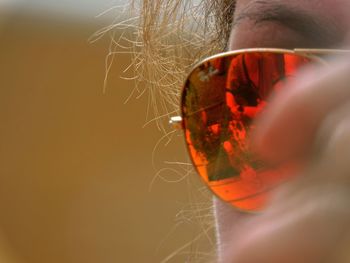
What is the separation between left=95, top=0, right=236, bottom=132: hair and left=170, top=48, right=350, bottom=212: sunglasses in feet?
0.93

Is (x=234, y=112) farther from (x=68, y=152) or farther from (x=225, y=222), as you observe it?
(x=68, y=152)

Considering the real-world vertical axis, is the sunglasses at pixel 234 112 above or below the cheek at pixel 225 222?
above

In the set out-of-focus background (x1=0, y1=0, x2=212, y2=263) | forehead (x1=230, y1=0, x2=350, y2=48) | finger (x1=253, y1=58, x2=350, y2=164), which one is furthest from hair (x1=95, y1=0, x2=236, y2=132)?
A: out-of-focus background (x1=0, y1=0, x2=212, y2=263)

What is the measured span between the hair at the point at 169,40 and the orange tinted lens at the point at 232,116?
284 mm

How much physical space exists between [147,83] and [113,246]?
175cm

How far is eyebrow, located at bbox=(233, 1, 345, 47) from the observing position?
30.8 inches

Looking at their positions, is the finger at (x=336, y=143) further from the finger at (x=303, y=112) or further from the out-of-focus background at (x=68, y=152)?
the out-of-focus background at (x=68, y=152)

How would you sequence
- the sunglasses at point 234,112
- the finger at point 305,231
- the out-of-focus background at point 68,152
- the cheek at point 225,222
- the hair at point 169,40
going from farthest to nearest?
the out-of-focus background at point 68,152
the hair at point 169,40
the cheek at point 225,222
the sunglasses at point 234,112
the finger at point 305,231

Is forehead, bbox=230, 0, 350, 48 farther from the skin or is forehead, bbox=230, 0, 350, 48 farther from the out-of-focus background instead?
the out-of-focus background

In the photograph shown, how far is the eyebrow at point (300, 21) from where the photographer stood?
783 millimetres

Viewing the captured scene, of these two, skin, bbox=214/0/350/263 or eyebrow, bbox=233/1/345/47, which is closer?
skin, bbox=214/0/350/263

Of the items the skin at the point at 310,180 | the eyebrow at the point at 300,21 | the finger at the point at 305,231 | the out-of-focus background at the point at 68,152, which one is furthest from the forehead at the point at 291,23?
the out-of-focus background at the point at 68,152

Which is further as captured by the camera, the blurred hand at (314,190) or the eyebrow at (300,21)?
the eyebrow at (300,21)

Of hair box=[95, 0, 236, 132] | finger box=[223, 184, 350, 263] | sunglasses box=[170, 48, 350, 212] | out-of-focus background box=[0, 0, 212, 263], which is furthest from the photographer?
out-of-focus background box=[0, 0, 212, 263]
